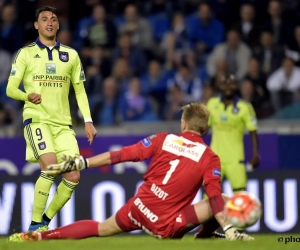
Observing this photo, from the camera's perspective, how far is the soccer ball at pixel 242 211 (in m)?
7.89

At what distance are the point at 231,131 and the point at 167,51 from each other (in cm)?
304

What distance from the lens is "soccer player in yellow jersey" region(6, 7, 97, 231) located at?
980 centimetres

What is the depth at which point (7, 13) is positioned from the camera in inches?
657

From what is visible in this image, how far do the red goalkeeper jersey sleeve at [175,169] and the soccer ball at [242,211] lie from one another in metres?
0.40

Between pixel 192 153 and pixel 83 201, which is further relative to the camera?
pixel 83 201

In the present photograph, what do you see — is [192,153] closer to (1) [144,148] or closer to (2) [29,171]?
(1) [144,148]

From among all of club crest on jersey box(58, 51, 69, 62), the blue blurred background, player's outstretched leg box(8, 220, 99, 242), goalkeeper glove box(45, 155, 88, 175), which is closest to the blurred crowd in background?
the blue blurred background

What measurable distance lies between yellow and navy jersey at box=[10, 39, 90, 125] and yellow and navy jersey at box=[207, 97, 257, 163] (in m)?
3.94

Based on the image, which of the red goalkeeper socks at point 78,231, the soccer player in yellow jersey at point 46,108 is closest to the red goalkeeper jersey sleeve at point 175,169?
the red goalkeeper socks at point 78,231

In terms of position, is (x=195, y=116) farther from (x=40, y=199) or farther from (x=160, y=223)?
(x=40, y=199)

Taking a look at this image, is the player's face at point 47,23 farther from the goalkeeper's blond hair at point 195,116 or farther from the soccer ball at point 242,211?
the soccer ball at point 242,211

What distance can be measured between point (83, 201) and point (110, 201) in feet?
1.19

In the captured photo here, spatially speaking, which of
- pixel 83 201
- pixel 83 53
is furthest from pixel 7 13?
pixel 83 201

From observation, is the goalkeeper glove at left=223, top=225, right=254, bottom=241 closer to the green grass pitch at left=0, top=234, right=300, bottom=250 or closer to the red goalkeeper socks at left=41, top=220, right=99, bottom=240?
the green grass pitch at left=0, top=234, right=300, bottom=250
